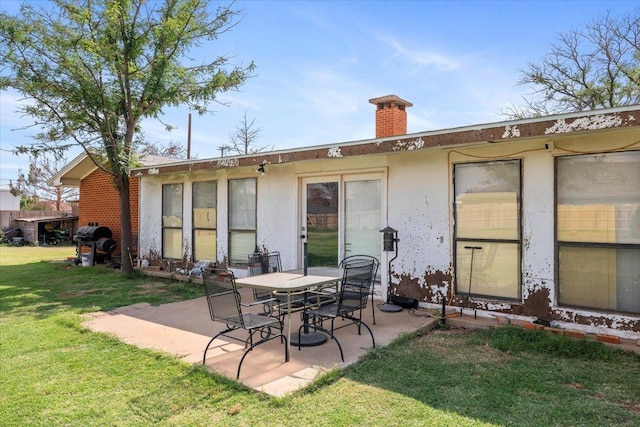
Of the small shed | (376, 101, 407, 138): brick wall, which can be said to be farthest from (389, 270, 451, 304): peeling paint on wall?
the small shed

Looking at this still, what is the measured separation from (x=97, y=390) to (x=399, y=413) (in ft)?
8.06

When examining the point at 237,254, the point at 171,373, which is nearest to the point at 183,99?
the point at 237,254

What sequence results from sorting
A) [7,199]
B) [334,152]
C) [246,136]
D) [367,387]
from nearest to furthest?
[367,387] < [334,152] < [246,136] < [7,199]

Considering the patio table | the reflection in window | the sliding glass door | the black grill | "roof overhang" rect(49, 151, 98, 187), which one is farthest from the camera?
"roof overhang" rect(49, 151, 98, 187)

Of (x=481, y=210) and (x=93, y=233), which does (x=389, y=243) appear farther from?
(x=93, y=233)

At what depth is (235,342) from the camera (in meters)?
4.61

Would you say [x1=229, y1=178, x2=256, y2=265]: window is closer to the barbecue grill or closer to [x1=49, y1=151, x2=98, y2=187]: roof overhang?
the barbecue grill

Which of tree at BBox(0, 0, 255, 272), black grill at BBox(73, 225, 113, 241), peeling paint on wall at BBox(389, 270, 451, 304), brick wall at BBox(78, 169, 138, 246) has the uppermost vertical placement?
tree at BBox(0, 0, 255, 272)

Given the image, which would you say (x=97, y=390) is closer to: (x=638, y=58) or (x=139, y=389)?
(x=139, y=389)

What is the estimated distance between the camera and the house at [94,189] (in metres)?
12.5

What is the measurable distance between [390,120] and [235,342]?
4.90 m

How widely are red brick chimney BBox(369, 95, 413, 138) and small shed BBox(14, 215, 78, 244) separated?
18.6 m

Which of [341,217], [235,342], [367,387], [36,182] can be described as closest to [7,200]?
[36,182]

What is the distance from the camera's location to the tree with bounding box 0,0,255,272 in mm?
8836
